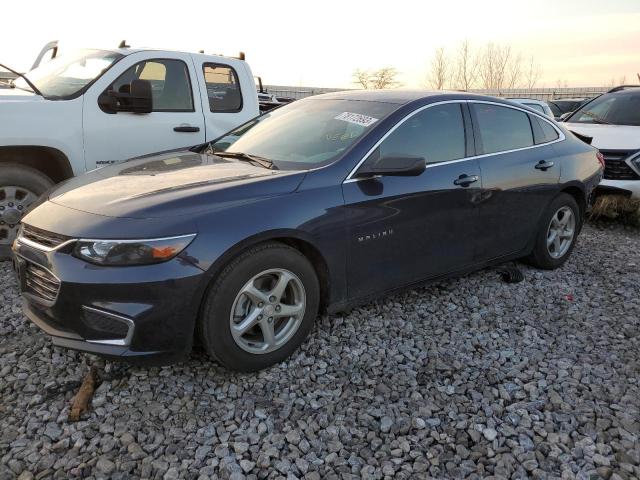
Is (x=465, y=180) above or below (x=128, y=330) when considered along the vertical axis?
above

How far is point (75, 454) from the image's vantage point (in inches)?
A: 99.4

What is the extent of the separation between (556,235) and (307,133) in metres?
2.72

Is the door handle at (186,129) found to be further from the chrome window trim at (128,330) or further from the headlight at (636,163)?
the headlight at (636,163)

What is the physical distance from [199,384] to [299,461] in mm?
832

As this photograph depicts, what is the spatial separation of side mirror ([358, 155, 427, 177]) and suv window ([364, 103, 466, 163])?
0.12 meters

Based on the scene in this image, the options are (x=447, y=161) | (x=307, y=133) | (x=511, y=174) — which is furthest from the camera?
(x=511, y=174)

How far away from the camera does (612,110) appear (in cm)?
815

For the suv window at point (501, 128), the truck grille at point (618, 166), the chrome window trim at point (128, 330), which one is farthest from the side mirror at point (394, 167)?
the truck grille at point (618, 166)

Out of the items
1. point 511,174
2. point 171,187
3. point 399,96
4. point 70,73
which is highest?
point 70,73

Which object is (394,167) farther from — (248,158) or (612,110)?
(612,110)

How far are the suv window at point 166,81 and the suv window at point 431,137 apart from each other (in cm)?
281

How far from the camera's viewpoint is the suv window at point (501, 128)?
4320 millimetres

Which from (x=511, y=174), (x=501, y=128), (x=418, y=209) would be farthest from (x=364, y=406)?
(x=501, y=128)

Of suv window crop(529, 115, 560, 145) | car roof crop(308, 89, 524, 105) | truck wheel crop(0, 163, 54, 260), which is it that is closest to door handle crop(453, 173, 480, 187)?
car roof crop(308, 89, 524, 105)
